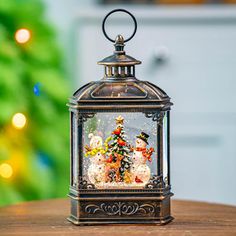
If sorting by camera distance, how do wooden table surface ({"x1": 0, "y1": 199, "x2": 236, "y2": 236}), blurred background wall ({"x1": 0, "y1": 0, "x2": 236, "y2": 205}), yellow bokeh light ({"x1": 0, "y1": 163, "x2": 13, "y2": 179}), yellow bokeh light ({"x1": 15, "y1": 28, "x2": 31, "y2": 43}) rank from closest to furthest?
1. wooden table surface ({"x1": 0, "y1": 199, "x2": 236, "y2": 236})
2. yellow bokeh light ({"x1": 0, "y1": 163, "x2": 13, "y2": 179})
3. yellow bokeh light ({"x1": 15, "y1": 28, "x2": 31, "y2": 43})
4. blurred background wall ({"x1": 0, "y1": 0, "x2": 236, "y2": 205})

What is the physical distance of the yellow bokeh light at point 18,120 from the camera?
10.0 ft

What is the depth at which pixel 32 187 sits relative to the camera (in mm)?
3121

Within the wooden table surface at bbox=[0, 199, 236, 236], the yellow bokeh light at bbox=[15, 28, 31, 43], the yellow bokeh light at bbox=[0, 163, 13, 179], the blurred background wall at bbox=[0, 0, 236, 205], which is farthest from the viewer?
the blurred background wall at bbox=[0, 0, 236, 205]

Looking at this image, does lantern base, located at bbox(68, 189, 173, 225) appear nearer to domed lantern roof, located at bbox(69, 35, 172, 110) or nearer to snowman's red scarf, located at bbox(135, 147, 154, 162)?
snowman's red scarf, located at bbox(135, 147, 154, 162)

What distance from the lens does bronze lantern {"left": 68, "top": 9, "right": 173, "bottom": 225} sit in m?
1.94

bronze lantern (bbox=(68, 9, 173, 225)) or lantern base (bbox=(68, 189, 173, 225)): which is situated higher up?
bronze lantern (bbox=(68, 9, 173, 225))

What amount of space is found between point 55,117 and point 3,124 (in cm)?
27

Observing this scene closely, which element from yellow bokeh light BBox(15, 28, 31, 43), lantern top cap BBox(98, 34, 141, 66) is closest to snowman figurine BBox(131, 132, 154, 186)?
lantern top cap BBox(98, 34, 141, 66)

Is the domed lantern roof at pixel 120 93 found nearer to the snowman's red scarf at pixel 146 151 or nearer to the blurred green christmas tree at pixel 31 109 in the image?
the snowman's red scarf at pixel 146 151

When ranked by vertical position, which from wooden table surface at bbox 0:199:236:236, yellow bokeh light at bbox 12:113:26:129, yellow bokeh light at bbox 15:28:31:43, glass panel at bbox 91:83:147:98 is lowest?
wooden table surface at bbox 0:199:236:236

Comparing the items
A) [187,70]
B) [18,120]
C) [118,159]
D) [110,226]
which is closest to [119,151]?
[118,159]

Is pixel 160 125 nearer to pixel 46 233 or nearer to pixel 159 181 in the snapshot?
pixel 159 181

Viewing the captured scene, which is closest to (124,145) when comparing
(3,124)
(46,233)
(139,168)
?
(139,168)

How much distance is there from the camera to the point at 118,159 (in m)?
1.95
